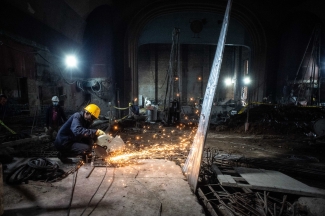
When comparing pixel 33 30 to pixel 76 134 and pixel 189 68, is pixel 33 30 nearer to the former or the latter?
pixel 76 134

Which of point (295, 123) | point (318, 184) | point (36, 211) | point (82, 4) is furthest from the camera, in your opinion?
point (82, 4)

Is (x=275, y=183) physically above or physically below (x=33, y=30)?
below

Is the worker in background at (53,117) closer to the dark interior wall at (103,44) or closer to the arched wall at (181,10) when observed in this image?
the dark interior wall at (103,44)

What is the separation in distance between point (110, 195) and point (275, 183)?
9.59 feet

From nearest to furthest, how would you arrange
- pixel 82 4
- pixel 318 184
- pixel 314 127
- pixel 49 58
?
pixel 318 184, pixel 314 127, pixel 49 58, pixel 82 4

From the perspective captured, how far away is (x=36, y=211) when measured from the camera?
2.51 meters

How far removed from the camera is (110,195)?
2.92m

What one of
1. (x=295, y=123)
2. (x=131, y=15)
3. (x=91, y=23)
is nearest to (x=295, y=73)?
(x=295, y=123)

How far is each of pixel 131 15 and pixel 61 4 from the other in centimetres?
463

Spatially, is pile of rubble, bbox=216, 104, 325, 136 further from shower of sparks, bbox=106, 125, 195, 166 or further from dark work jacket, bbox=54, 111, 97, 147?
dark work jacket, bbox=54, 111, 97, 147

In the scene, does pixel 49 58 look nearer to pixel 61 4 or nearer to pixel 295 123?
pixel 61 4

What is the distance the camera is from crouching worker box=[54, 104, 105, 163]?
4223 mm

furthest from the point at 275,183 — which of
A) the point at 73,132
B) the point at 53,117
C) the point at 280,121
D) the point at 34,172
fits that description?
the point at 280,121

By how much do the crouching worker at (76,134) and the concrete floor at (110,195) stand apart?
78 cm
